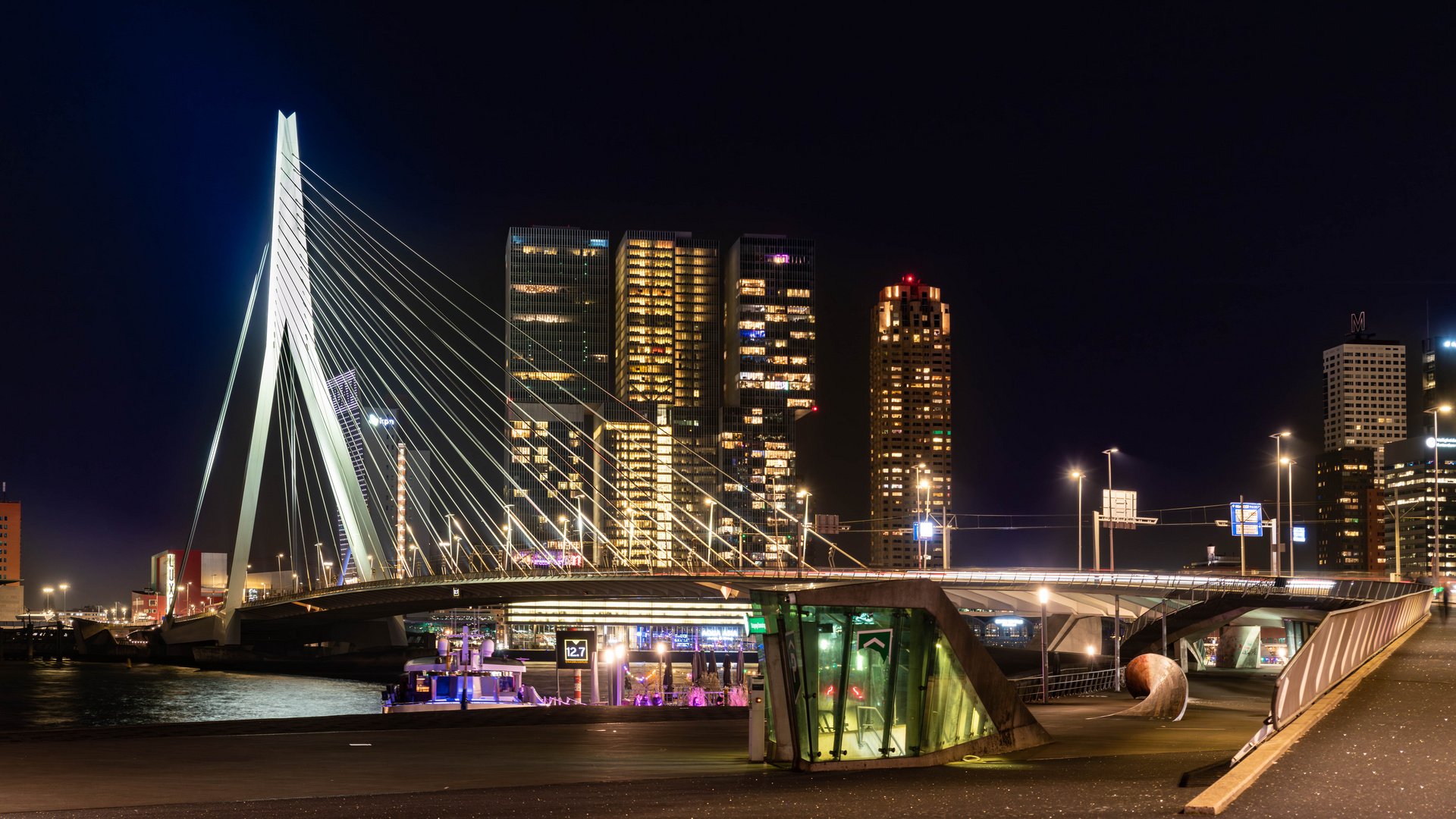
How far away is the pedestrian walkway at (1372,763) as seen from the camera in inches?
360

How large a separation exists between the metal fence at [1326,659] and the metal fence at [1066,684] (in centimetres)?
729

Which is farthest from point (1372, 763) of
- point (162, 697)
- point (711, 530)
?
point (711, 530)

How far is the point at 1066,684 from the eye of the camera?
31797mm

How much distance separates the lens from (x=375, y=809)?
37.3 ft

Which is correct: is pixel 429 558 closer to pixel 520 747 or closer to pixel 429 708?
pixel 429 708

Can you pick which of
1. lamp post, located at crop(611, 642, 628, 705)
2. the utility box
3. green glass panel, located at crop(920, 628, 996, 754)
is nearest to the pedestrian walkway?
green glass panel, located at crop(920, 628, 996, 754)

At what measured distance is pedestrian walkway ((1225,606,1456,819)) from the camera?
9.15 m

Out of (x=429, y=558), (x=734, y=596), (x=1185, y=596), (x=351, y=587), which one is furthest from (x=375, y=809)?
(x=429, y=558)

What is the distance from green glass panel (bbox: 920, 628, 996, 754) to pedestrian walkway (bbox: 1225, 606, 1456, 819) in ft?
13.8

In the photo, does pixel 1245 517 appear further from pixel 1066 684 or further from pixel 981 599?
pixel 1066 684

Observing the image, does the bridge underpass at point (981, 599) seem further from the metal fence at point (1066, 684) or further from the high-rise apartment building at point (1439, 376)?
the high-rise apartment building at point (1439, 376)

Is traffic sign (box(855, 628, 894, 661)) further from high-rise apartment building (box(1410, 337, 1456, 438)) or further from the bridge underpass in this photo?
high-rise apartment building (box(1410, 337, 1456, 438))

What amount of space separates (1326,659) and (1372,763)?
221 inches

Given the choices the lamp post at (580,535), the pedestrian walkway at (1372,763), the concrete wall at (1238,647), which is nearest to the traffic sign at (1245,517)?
the concrete wall at (1238,647)
